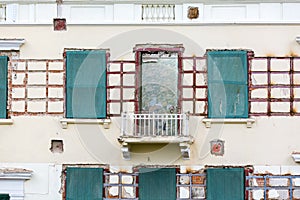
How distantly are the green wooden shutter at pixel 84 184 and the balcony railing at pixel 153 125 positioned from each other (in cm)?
126

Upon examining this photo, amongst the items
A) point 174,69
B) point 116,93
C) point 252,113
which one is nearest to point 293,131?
point 252,113

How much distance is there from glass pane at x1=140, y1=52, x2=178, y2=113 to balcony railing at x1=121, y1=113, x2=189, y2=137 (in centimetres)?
42

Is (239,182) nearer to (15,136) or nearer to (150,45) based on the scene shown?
(150,45)

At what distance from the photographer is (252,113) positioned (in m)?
13.5

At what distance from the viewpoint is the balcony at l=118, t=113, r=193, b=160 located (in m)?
12.9

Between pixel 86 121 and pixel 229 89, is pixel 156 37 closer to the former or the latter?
pixel 229 89

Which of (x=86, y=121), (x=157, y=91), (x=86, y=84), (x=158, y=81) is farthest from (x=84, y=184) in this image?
(x=158, y=81)

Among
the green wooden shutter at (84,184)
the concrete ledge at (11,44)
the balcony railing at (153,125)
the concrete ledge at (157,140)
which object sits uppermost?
the concrete ledge at (11,44)

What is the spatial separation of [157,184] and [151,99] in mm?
2009

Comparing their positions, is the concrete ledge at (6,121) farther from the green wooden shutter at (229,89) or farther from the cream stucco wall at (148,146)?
the green wooden shutter at (229,89)

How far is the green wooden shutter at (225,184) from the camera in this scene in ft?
44.0

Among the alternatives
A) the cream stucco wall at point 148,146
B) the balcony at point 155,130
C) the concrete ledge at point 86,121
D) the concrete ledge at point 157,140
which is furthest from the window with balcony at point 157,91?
the concrete ledge at point 86,121

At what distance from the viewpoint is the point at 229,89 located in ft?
44.4

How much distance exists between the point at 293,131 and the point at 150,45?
389cm
